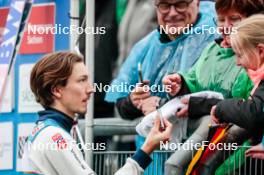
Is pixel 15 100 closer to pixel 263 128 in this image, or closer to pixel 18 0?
pixel 18 0

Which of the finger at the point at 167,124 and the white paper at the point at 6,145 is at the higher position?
the finger at the point at 167,124

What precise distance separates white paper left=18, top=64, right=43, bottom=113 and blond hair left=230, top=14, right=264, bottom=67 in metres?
2.44

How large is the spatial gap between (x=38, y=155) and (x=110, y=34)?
4.21 meters

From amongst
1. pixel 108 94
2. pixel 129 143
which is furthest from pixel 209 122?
pixel 129 143

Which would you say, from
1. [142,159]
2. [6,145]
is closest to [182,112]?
[142,159]

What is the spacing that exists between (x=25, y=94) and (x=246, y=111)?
271cm

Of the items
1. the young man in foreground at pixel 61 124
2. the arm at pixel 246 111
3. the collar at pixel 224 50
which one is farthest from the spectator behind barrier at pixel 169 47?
the arm at pixel 246 111

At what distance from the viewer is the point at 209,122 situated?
20.0 ft

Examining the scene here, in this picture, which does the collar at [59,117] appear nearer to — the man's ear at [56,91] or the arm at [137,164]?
the man's ear at [56,91]

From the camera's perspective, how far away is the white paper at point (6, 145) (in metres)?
8.18

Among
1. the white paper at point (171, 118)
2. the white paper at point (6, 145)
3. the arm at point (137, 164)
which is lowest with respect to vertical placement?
the white paper at point (6, 145)

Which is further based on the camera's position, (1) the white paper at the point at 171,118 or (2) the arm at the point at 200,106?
(1) the white paper at the point at 171,118

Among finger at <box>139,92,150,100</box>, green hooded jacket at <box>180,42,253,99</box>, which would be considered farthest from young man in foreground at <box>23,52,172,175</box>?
finger at <box>139,92,150,100</box>

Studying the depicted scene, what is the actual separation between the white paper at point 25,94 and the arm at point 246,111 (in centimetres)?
245
